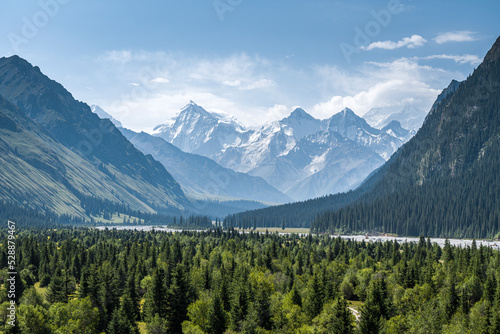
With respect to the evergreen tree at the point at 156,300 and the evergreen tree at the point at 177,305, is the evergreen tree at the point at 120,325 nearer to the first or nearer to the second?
the evergreen tree at the point at 156,300

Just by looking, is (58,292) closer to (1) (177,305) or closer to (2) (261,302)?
(1) (177,305)

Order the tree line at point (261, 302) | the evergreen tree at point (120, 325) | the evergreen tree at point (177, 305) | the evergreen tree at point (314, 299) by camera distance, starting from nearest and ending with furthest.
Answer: the tree line at point (261, 302)
the evergreen tree at point (120, 325)
the evergreen tree at point (177, 305)
the evergreen tree at point (314, 299)

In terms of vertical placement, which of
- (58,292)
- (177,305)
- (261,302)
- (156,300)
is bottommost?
(177,305)

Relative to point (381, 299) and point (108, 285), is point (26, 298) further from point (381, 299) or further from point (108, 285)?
point (381, 299)

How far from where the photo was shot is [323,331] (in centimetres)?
10444

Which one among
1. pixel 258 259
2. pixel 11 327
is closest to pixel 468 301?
pixel 258 259

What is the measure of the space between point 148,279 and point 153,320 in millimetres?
39174

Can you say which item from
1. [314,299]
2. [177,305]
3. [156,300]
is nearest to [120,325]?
[156,300]

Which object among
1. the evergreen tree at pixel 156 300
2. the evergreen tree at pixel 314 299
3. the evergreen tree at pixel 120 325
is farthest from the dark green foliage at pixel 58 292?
the evergreen tree at pixel 314 299

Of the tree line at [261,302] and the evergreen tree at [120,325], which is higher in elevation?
the tree line at [261,302]

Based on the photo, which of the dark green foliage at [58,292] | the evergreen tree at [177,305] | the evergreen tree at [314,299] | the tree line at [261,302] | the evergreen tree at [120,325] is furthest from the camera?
the dark green foliage at [58,292]

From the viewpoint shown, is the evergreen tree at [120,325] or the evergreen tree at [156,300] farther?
the evergreen tree at [156,300]

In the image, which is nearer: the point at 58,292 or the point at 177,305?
the point at 177,305

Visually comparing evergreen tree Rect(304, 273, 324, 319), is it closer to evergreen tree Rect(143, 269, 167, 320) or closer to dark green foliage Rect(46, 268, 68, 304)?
evergreen tree Rect(143, 269, 167, 320)
